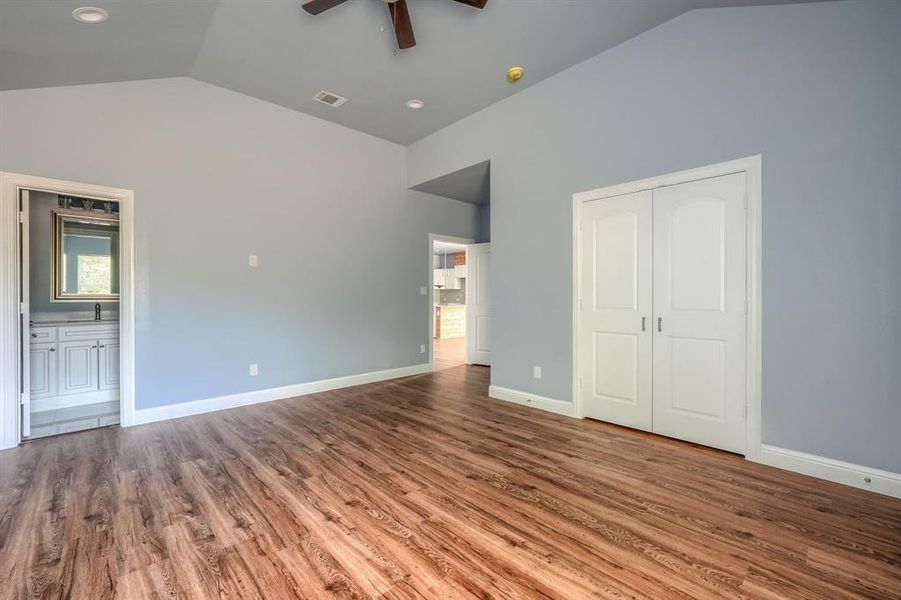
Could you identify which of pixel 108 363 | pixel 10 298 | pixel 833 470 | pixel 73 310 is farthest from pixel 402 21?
pixel 108 363

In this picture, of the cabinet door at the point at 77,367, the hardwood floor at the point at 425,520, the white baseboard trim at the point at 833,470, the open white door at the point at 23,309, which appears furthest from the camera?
the cabinet door at the point at 77,367

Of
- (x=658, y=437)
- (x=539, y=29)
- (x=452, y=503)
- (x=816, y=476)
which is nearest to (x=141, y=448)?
(x=452, y=503)

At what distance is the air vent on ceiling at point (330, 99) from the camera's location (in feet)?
14.2

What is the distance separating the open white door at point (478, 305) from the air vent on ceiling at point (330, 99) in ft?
10.4

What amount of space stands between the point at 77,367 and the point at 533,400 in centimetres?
501

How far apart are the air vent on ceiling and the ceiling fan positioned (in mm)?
1594

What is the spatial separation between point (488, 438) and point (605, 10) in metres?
3.56

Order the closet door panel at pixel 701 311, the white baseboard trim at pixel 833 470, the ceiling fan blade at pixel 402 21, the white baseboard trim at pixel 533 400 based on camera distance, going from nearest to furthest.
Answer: the white baseboard trim at pixel 833 470
the ceiling fan blade at pixel 402 21
the closet door panel at pixel 701 311
the white baseboard trim at pixel 533 400

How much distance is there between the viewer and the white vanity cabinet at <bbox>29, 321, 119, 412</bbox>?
4113mm

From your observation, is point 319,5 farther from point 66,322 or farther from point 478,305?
point 478,305

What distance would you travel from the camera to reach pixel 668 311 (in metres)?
3.33

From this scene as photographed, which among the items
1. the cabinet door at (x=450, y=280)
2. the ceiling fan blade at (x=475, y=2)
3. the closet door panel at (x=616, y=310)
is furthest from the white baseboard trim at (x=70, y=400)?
the cabinet door at (x=450, y=280)

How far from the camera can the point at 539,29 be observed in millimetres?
3271

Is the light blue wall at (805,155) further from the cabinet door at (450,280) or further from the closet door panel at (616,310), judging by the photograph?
the cabinet door at (450,280)
